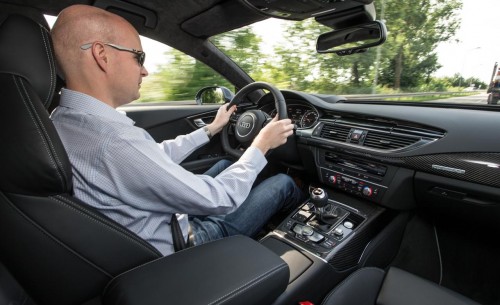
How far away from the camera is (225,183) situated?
1.29m

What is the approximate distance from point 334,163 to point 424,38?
7.43 feet

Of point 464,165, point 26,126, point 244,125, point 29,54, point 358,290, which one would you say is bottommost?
point 358,290

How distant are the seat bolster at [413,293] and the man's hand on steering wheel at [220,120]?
1325mm

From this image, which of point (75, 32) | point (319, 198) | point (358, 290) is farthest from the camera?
point (319, 198)

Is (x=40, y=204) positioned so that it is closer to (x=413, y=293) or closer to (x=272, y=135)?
(x=272, y=135)

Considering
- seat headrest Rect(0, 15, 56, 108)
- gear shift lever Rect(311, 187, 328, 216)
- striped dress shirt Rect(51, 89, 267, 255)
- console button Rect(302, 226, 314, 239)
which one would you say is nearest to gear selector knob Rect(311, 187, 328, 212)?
gear shift lever Rect(311, 187, 328, 216)

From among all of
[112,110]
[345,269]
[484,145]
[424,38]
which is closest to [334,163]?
[345,269]

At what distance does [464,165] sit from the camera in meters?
1.53

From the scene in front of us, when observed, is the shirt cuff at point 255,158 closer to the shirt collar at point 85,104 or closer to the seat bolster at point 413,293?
the shirt collar at point 85,104

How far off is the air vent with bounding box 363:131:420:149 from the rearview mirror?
597 millimetres

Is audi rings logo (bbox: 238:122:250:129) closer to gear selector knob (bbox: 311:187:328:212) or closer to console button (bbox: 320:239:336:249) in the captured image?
gear selector knob (bbox: 311:187:328:212)

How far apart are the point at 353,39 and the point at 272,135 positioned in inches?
40.7

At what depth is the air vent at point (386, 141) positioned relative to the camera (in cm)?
177

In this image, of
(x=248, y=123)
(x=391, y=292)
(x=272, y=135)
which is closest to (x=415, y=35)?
(x=248, y=123)
